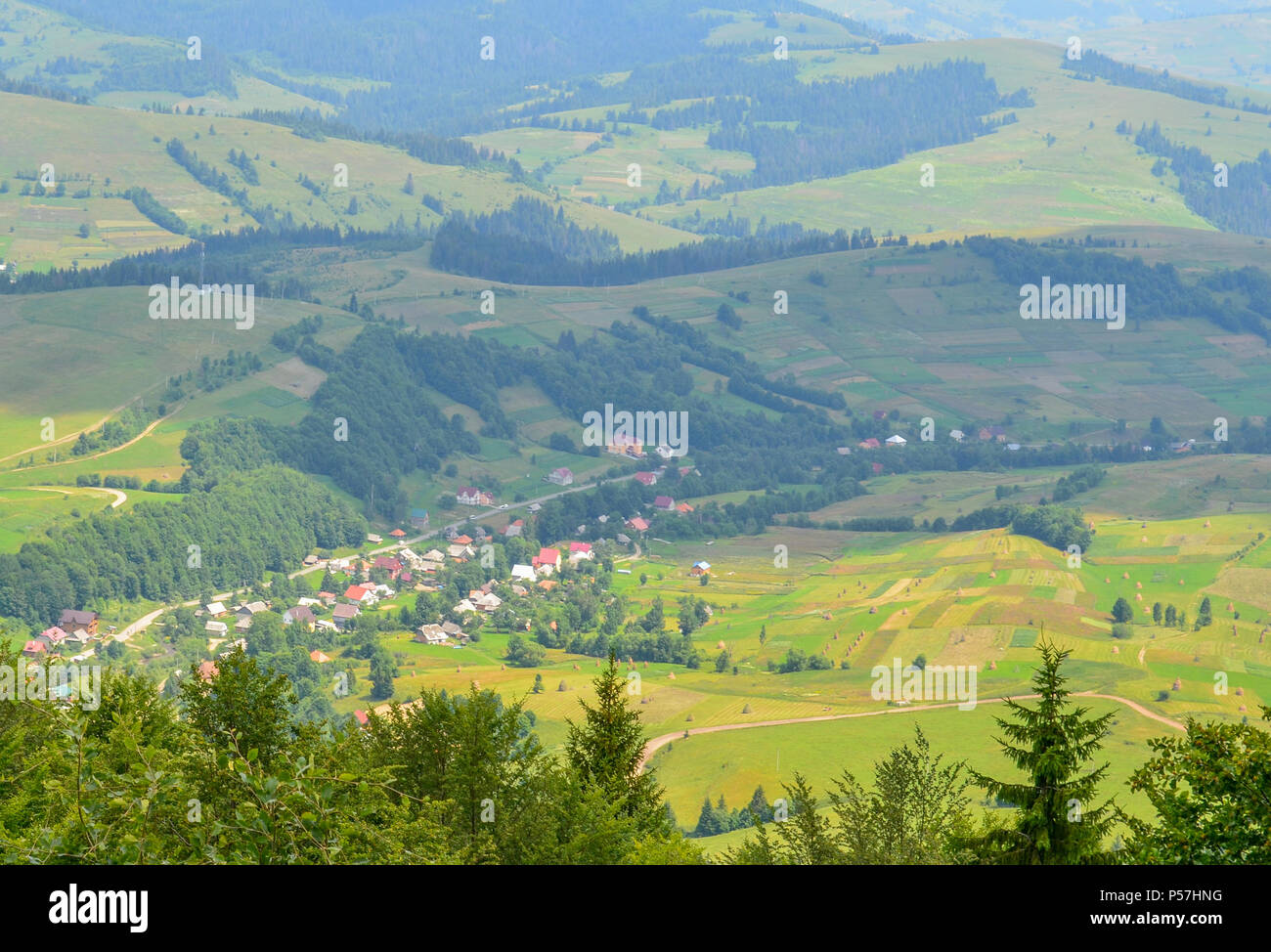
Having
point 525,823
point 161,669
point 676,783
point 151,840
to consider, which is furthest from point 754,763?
point 151,840

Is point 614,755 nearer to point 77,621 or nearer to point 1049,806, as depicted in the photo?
point 1049,806

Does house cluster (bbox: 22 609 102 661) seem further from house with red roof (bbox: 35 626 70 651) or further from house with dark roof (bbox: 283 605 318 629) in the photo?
house with dark roof (bbox: 283 605 318 629)

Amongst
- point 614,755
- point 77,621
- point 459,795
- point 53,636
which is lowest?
point 53,636

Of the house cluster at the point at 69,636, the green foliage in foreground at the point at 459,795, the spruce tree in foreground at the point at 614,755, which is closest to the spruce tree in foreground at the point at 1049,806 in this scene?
the green foliage in foreground at the point at 459,795

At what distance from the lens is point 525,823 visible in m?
39.9

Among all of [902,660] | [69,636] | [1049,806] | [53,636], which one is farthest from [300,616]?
[1049,806]

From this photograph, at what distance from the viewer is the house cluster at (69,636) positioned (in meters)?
154

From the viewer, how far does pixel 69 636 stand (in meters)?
164

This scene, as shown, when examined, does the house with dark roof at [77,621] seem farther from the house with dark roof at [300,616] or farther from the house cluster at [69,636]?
the house with dark roof at [300,616]

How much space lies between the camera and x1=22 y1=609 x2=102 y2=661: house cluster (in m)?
154
